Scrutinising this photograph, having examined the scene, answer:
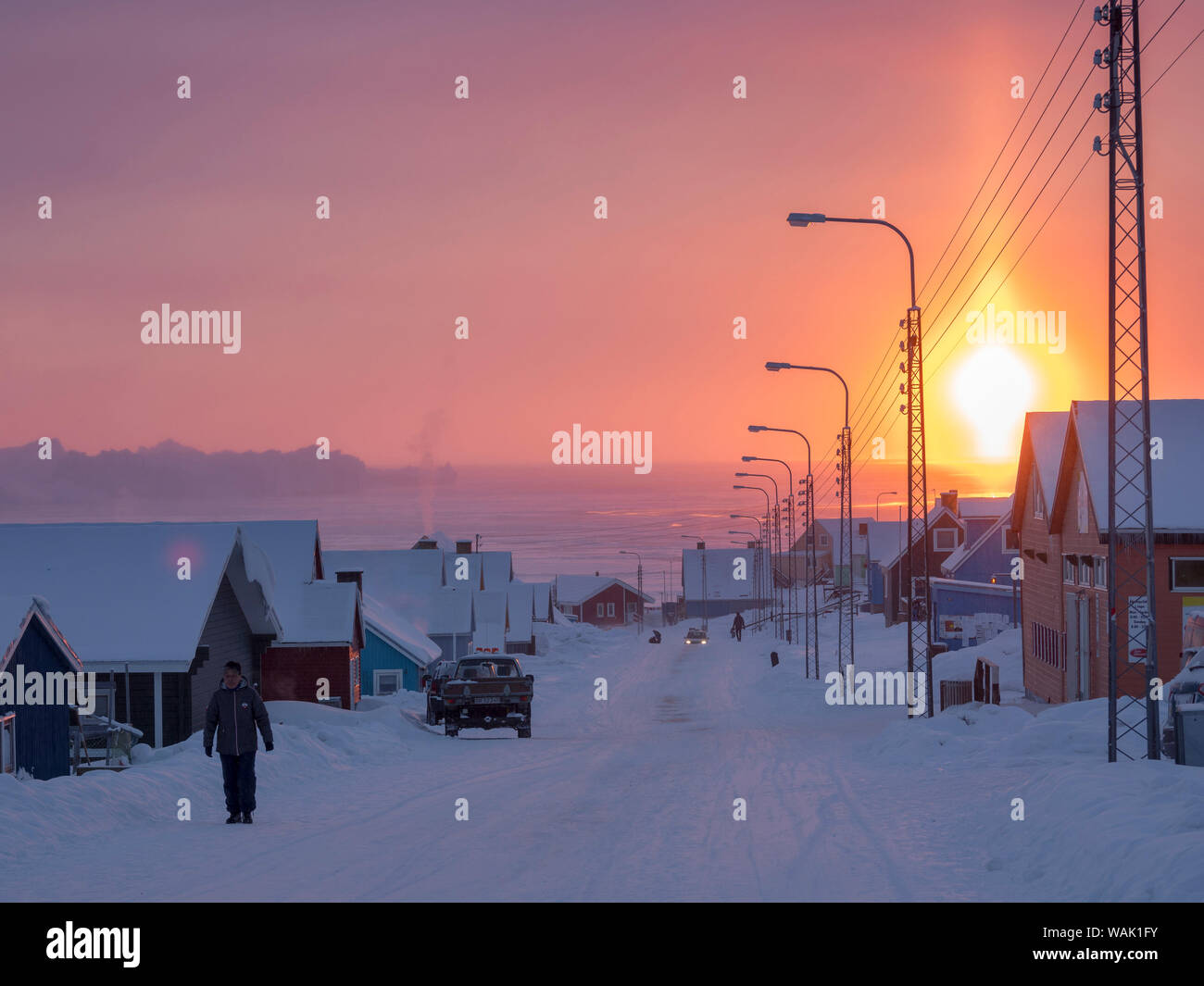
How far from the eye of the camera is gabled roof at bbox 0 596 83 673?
67.1 ft

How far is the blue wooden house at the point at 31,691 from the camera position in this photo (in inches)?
821

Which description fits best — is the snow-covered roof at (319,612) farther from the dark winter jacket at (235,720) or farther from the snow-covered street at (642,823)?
the dark winter jacket at (235,720)

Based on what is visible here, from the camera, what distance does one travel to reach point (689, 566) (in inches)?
7146

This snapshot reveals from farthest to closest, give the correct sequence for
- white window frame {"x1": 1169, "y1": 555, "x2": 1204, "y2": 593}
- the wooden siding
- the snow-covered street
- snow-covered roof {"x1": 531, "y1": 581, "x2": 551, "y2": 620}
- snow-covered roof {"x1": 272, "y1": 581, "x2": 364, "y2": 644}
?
1. snow-covered roof {"x1": 531, "y1": 581, "x2": 551, "y2": 620}
2. snow-covered roof {"x1": 272, "y1": 581, "x2": 364, "y2": 644}
3. white window frame {"x1": 1169, "y1": 555, "x2": 1204, "y2": 593}
4. the wooden siding
5. the snow-covered street

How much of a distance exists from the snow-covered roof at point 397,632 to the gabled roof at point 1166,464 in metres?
28.2

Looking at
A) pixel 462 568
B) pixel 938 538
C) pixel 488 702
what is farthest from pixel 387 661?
pixel 938 538

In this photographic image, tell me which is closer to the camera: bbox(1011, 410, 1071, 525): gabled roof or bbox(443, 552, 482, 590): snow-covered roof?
bbox(1011, 410, 1071, 525): gabled roof

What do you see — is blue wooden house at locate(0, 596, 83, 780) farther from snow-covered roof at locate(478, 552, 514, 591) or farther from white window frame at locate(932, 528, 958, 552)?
white window frame at locate(932, 528, 958, 552)

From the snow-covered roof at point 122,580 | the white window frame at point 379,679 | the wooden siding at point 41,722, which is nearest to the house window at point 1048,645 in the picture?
the snow-covered roof at point 122,580

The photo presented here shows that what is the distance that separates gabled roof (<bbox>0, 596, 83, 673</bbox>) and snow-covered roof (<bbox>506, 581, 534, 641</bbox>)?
6602cm

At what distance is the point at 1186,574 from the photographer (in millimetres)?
28047

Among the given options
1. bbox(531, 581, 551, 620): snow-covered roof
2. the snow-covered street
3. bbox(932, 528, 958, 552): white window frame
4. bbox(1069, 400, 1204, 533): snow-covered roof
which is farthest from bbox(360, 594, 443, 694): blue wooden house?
bbox(531, 581, 551, 620): snow-covered roof
